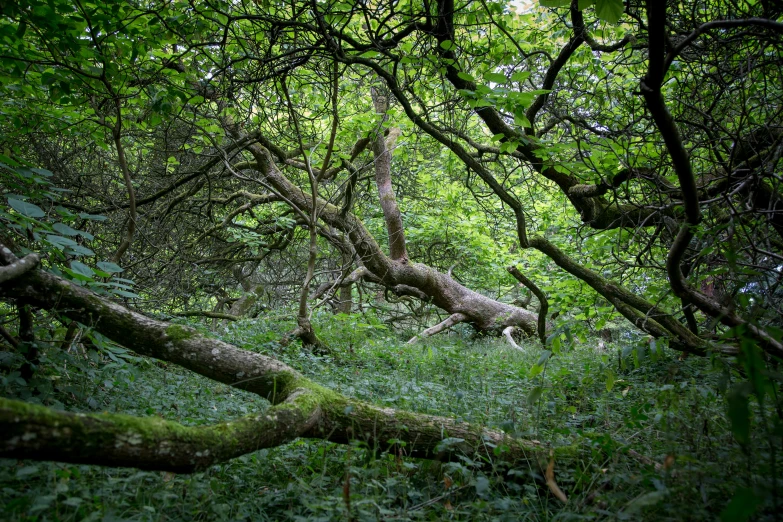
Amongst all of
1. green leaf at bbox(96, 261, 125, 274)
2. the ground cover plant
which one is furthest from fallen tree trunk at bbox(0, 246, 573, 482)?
green leaf at bbox(96, 261, 125, 274)

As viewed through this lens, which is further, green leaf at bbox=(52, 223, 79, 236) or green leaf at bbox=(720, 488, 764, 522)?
green leaf at bbox=(52, 223, 79, 236)

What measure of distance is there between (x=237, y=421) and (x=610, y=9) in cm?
254

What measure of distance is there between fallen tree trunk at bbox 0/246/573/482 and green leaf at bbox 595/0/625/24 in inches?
86.6

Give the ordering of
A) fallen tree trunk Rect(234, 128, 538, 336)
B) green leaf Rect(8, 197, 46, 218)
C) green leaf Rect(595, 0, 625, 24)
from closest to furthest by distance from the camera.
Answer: green leaf Rect(595, 0, 625, 24), green leaf Rect(8, 197, 46, 218), fallen tree trunk Rect(234, 128, 538, 336)

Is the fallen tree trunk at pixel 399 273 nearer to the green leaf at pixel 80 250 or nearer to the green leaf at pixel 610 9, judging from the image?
the green leaf at pixel 80 250

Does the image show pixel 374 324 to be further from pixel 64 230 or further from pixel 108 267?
pixel 64 230

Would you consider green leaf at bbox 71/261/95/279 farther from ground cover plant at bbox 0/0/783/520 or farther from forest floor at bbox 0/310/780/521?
forest floor at bbox 0/310/780/521

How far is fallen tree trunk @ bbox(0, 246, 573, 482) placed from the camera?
70.6 inches

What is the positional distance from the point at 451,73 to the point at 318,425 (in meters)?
3.39

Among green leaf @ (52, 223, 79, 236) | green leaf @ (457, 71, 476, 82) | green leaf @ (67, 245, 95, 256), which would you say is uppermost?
green leaf @ (457, 71, 476, 82)

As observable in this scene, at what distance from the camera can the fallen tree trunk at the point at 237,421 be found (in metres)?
1.79

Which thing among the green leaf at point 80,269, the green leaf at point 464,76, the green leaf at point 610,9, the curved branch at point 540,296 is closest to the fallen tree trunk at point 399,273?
the curved branch at point 540,296

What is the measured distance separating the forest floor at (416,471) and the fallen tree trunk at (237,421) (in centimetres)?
13

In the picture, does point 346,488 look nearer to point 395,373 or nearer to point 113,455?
point 113,455
